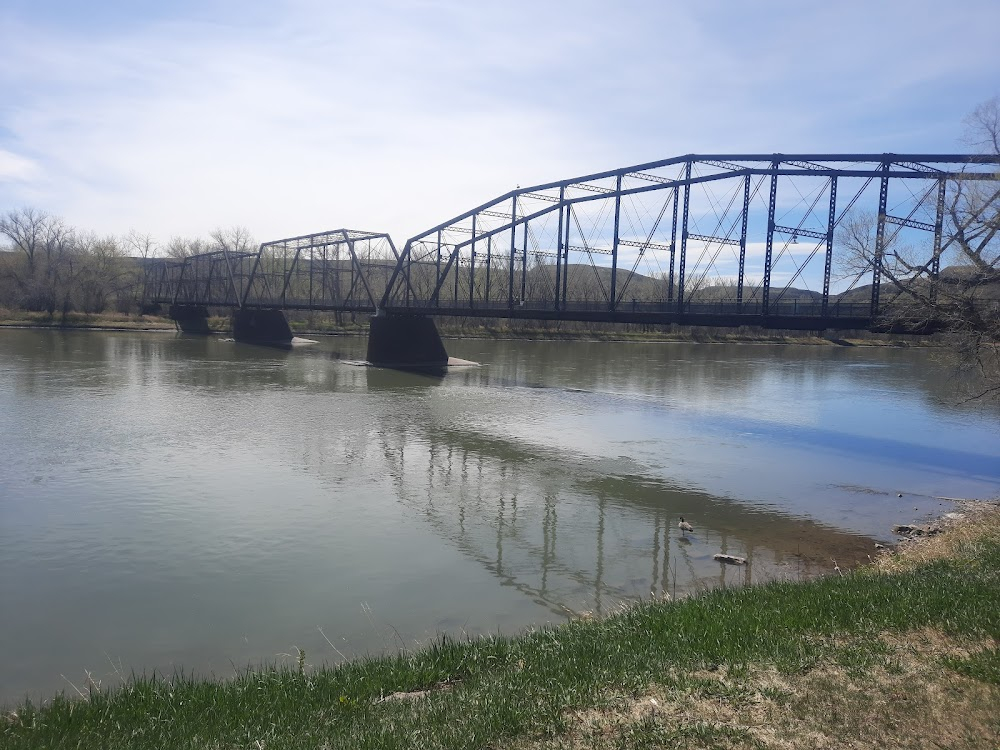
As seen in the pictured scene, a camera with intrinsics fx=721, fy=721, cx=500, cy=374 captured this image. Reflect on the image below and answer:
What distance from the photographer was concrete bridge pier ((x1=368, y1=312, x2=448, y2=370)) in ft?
175

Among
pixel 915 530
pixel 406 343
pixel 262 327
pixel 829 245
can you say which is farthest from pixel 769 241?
pixel 262 327

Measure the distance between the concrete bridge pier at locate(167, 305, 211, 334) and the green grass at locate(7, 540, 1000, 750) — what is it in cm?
9221

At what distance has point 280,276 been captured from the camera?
8350cm

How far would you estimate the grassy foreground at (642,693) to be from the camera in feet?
16.1

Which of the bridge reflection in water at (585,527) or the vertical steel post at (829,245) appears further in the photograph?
the vertical steel post at (829,245)

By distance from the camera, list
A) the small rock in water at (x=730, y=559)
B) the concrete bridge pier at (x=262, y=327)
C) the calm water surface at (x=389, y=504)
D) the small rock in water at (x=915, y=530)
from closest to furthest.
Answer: the calm water surface at (x=389, y=504)
the small rock in water at (x=730, y=559)
the small rock in water at (x=915, y=530)
the concrete bridge pier at (x=262, y=327)

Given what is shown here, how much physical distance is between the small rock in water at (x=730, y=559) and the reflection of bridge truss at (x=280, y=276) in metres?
48.7

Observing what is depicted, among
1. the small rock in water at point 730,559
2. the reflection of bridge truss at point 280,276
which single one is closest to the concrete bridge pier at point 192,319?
the reflection of bridge truss at point 280,276

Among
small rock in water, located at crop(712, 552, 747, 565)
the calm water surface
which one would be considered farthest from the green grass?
small rock in water, located at crop(712, 552, 747, 565)

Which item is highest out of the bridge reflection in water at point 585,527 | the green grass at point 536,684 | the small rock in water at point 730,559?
the green grass at point 536,684

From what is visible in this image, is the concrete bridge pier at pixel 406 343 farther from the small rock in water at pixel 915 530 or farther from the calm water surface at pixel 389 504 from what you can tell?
the small rock in water at pixel 915 530

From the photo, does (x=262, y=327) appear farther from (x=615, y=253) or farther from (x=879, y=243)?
(x=879, y=243)

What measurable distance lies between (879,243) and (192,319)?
284 feet

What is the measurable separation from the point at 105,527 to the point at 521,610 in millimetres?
8394
